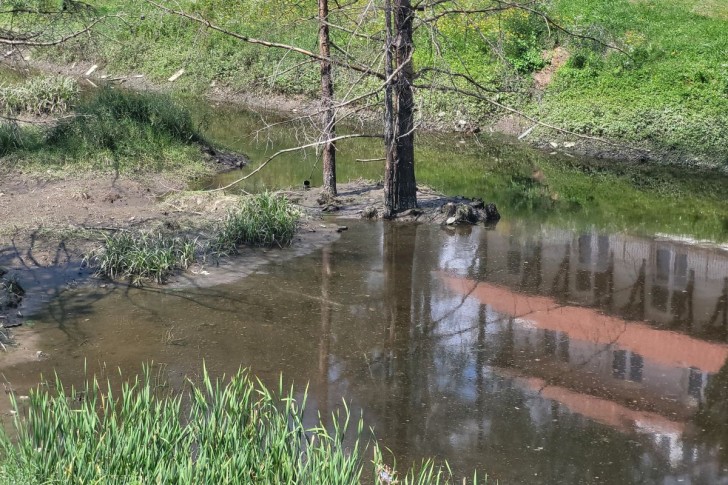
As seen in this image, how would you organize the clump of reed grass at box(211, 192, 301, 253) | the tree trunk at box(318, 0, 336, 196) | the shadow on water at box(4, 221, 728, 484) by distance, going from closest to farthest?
the shadow on water at box(4, 221, 728, 484) < the clump of reed grass at box(211, 192, 301, 253) < the tree trunk at box(318, 0, 336, 196)

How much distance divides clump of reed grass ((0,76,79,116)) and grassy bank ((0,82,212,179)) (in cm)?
2

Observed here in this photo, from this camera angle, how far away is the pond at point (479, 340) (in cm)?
732

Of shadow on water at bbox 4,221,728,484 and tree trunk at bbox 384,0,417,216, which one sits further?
tree trunk at bbox 384,0,417,216

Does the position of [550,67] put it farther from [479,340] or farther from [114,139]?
[479,340]

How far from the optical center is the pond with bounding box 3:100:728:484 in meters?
7.32

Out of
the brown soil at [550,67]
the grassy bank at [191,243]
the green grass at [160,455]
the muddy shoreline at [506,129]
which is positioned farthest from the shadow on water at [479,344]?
the brown soil at [550,67]

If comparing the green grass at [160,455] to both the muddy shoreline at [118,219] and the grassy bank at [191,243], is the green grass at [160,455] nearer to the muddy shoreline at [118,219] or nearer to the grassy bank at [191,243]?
the muddy shoreline at [118,219]

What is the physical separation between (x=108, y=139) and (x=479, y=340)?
9498mm

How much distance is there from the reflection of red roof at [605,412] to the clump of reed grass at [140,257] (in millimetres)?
4666

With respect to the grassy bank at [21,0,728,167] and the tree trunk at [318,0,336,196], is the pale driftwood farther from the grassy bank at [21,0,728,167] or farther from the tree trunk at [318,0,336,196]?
the tree trunk at [318,0,336,196]

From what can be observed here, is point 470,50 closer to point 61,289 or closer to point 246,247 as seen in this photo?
point 246,247

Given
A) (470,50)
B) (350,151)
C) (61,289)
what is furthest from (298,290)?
(470,50)

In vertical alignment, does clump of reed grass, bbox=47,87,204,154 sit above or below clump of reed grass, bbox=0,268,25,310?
above

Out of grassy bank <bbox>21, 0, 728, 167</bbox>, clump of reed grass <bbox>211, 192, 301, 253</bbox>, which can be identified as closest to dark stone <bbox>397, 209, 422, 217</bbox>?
clump of reed grass <bbox>211, 192, 301, 253</bbox>
